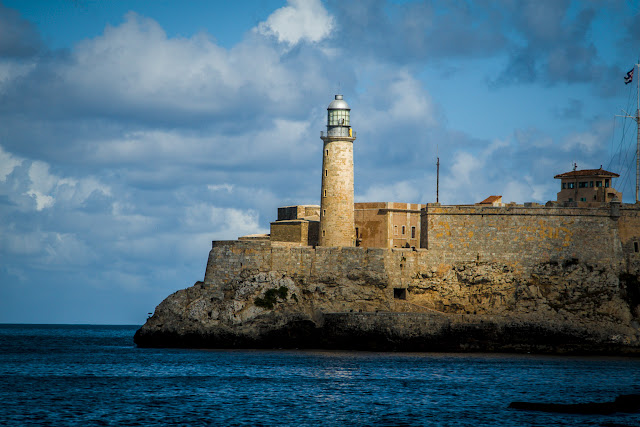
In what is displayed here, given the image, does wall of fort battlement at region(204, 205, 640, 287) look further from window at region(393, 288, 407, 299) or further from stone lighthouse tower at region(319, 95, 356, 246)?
stone lighthouse tower at region(319, 95, 356, 246)

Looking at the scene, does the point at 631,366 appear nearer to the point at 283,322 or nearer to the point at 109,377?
the point at 283,322

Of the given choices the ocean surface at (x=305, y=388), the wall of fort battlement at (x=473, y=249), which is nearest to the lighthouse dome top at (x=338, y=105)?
the wall of fort battlement at (x=473, y=249)

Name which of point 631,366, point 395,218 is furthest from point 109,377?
point 631,366

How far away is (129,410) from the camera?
28.5 metres

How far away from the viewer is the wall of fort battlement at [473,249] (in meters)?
46.1

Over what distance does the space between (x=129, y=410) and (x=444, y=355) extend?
740 inches

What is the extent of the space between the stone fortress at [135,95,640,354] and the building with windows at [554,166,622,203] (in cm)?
830

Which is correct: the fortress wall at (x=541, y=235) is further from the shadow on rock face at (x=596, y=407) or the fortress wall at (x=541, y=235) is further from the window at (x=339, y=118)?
the shadow on rock face at (x=596, y=407)

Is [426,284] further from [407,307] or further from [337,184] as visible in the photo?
[337,184]

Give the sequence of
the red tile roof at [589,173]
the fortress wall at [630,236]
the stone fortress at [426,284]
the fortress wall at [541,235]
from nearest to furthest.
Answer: the stone fortress at [426,284] < the fortress wall at [541,235] < the fortress wall at [630,236] < the red tile roof at [589,173]

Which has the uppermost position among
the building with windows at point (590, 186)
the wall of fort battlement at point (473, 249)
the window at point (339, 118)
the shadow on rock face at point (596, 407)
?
the window at point (339, 118)

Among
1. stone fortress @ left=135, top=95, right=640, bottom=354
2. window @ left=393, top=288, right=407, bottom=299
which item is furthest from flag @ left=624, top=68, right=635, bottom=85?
window @ left=393, top=288, right=407, bottom=299

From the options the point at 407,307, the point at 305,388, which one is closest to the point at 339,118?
the point at 407,307

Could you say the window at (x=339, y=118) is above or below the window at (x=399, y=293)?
above
